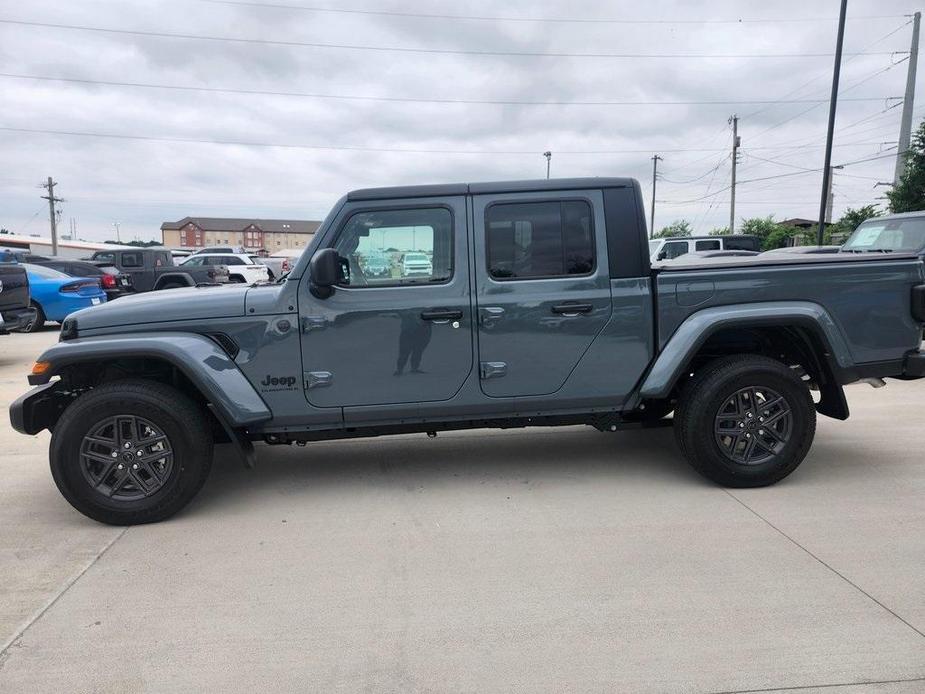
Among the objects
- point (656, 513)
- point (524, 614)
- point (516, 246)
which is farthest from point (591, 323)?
point (524, 614)

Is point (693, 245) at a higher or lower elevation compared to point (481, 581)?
higher

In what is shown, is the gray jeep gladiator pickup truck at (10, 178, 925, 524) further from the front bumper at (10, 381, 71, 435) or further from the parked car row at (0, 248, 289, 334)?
the parked car row at (0, 248, 289, 334)

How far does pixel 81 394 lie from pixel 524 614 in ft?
Result: 10.00

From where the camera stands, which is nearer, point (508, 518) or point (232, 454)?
point (508, 518)

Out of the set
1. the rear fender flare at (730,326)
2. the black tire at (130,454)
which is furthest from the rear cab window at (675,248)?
the black tire at (130,454)

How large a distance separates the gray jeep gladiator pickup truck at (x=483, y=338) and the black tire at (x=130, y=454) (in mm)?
13

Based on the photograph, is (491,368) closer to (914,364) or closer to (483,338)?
(483,338)

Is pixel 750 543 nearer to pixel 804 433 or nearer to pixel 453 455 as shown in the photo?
pixel 804 433

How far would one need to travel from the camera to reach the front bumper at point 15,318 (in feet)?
29.2

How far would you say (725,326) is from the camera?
13.8ft

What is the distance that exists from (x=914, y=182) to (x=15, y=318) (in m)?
23.5

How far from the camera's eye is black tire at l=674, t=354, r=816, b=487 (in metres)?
4.31

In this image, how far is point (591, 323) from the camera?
4.27 metres

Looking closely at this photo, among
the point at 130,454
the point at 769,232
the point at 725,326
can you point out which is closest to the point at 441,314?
the point at 725,326
